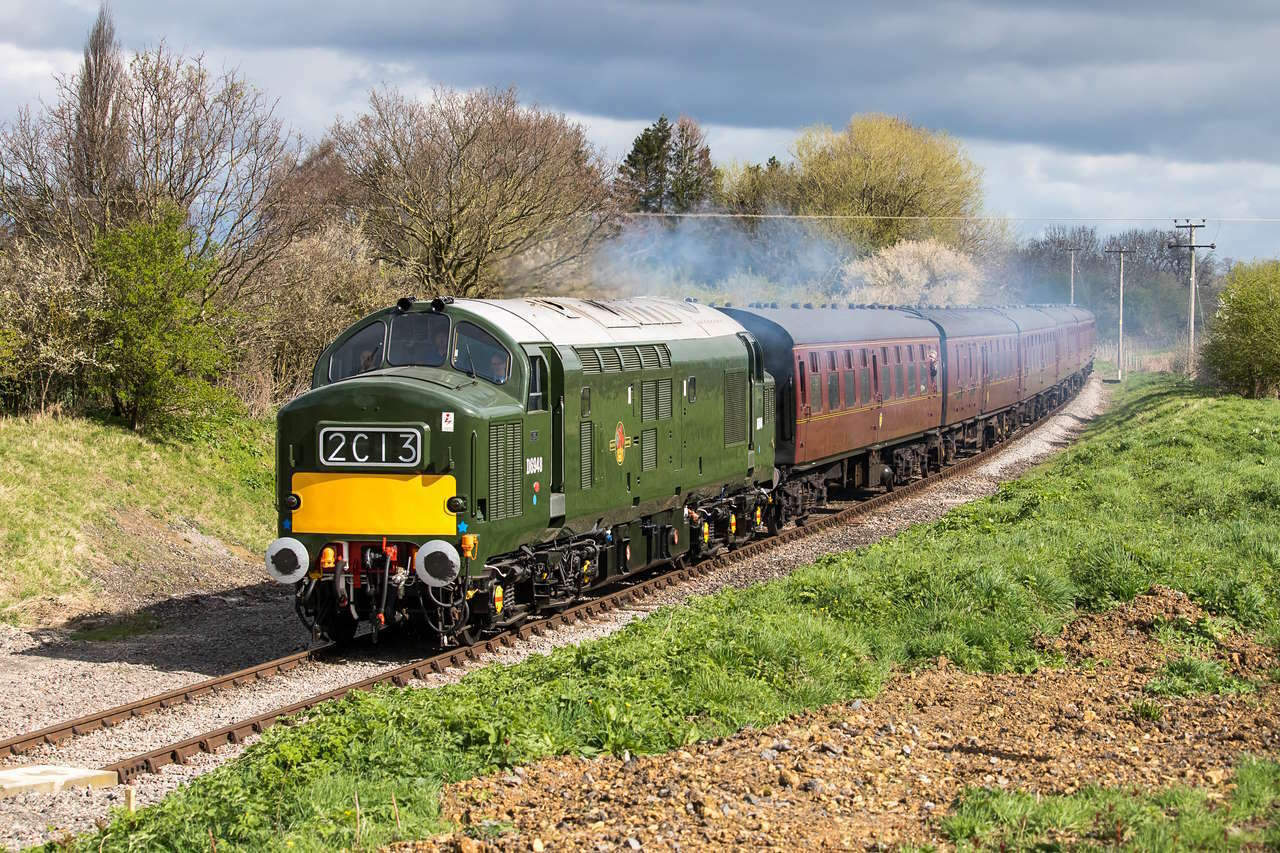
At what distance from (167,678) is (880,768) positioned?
837 cm

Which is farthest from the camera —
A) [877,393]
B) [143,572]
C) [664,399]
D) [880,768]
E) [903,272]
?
[903,272]

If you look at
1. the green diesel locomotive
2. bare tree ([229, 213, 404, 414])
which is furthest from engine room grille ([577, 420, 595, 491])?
bare tree ([229, 213, 404, 414])

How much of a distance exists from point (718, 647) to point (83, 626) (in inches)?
377

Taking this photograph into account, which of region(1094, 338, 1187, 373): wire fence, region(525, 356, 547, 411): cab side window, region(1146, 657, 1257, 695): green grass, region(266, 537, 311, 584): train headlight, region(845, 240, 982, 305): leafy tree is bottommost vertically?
region(1146, 657, 1257, 695): green grass

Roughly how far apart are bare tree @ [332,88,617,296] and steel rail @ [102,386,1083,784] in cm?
1273

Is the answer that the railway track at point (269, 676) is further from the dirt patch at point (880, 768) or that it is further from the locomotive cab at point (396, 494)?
the dirt patch at point (880, 768)

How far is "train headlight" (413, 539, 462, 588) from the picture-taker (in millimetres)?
13828

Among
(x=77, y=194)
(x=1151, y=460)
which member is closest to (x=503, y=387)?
(x=77, y=194)

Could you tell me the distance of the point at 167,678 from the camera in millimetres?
14406

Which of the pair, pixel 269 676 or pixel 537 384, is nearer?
pixel 269 676

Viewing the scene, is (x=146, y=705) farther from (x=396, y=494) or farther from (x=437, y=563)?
(x=396, y=494)

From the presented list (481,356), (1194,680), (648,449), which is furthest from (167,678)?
(1194,680)

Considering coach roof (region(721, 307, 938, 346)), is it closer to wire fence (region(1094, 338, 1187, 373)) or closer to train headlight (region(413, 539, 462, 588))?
train headlight (region(413, 539, 462, 588))

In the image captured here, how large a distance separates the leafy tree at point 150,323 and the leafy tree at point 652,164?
54523mm
